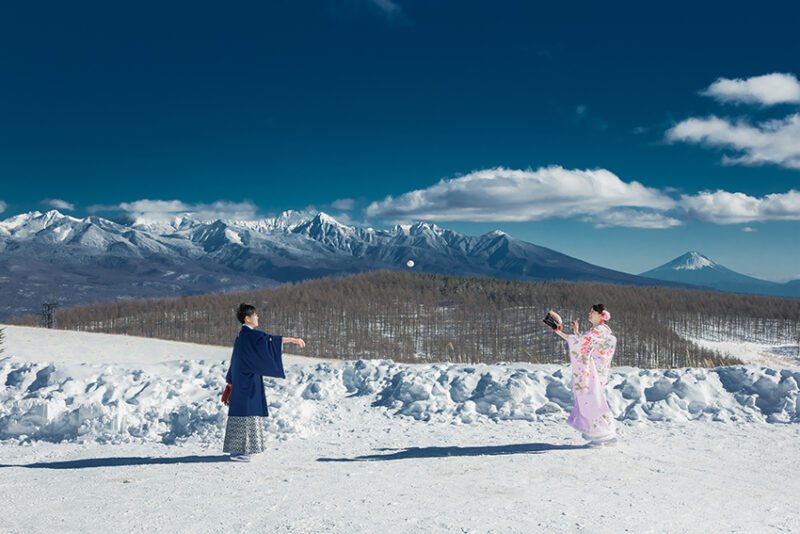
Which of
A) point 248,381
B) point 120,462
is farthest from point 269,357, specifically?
point 120,462

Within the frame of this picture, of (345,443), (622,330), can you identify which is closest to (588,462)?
(345,443)

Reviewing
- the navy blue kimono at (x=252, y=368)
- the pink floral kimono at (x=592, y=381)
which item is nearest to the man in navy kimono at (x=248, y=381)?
the navy blue kimono at (x=252, y=368)

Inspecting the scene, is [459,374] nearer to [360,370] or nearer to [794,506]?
[360,370]

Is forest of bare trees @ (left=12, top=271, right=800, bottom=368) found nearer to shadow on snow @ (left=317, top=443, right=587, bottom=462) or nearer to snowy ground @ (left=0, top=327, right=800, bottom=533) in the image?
snowy ground @ (left=0, top=327, right=800, bottom=533)

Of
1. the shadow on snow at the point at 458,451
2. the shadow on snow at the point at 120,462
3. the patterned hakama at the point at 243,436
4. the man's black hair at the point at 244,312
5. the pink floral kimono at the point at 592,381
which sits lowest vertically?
the shadow on snow at the point at 120,462

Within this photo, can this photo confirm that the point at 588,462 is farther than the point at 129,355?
No

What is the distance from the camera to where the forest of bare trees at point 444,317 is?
223 feet

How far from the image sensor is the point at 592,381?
875cm

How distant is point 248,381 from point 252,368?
0.20 metres

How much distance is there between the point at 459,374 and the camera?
1245 centimetres

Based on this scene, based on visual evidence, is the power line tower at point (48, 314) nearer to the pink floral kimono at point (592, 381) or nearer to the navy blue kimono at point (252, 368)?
the navy blue kimono at point (252, 368)

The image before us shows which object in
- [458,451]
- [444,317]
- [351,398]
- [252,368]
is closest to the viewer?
[252,368]

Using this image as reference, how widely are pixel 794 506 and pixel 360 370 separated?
9.00 m

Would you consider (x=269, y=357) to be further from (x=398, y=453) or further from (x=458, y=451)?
(x=458, y=451)
